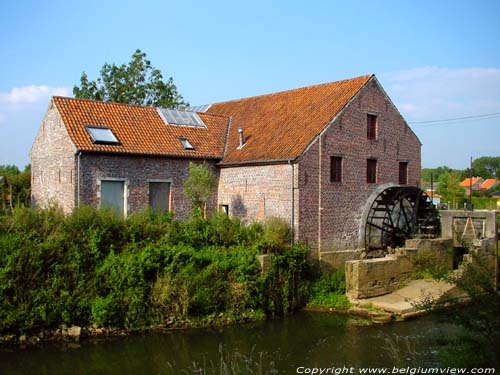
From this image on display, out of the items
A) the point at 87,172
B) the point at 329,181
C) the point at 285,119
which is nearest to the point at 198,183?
the point at 87,172

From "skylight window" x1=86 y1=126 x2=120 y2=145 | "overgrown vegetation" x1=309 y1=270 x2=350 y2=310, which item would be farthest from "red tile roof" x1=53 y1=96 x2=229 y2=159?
"overgrown vegetation" x1=309 y1=270 x2=350 y2=310

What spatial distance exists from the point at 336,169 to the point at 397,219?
3433 mm

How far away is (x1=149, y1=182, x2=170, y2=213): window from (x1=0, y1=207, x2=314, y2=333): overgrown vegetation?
2332mm

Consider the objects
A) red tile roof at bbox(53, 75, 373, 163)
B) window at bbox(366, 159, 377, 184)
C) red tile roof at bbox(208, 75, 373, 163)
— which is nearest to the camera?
red tile roof at bbox(53, 75, 373, 163)

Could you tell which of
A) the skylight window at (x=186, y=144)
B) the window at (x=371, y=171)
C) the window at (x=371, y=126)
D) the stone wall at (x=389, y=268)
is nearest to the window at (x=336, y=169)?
the window at (x=371, y=171)

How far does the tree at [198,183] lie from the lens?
686 inches

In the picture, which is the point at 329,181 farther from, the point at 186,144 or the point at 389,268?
the point at 186,144

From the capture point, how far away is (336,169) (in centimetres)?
1800

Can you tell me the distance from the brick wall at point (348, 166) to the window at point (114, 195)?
5.66 meters

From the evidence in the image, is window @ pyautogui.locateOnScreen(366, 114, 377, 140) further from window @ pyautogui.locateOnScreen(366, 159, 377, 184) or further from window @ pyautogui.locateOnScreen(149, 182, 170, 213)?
window @ pyautogui.locateOnScreen(149, 182, 170, 213)

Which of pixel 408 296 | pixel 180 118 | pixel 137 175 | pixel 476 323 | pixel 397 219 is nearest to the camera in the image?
pixel 476 323

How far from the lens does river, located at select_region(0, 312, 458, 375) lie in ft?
34.9

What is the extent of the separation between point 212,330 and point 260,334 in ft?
4.08

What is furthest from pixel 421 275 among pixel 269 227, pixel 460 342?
pixel 460 342
